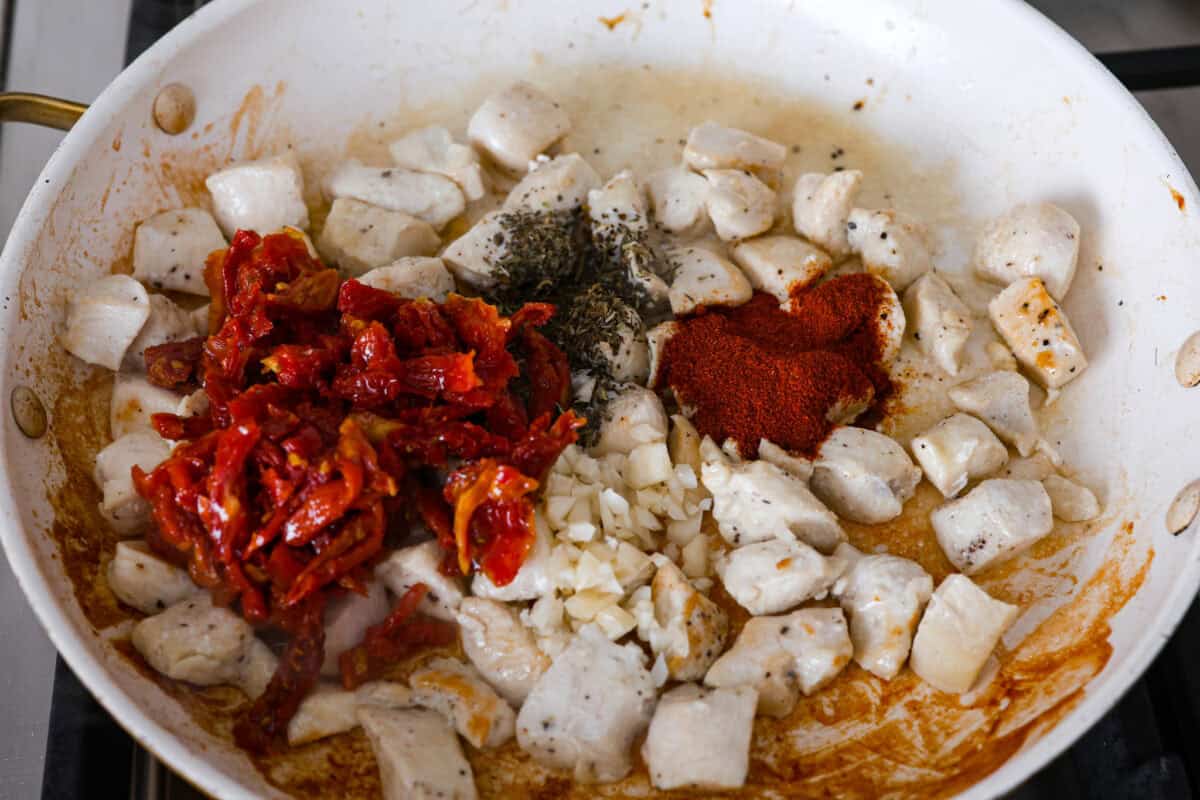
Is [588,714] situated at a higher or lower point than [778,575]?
lower

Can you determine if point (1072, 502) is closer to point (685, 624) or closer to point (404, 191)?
point (685, 624)

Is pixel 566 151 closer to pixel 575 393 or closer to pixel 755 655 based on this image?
pixel 575 393

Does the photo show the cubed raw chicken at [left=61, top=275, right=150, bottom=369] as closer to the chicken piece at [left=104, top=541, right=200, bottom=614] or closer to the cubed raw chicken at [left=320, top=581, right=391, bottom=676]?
the chicken piece at [left=104, top=541, right=200, bottom=614]

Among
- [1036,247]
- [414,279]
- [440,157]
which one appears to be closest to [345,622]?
[414,279]

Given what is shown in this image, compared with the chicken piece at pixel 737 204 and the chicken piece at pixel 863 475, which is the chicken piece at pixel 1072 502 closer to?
the chicken piece at pixel 863 475

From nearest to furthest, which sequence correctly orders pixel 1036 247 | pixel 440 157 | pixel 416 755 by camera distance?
pixel 416 755 → pixel 1036 247 → pixel 440 157

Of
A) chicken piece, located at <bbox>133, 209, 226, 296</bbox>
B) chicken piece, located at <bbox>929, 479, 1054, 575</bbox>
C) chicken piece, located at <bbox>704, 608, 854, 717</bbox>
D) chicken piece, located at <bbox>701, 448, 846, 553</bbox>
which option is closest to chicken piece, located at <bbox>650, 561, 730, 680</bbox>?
chicken piece, located at <bbox>704, 608, 854, 717</bbox>
